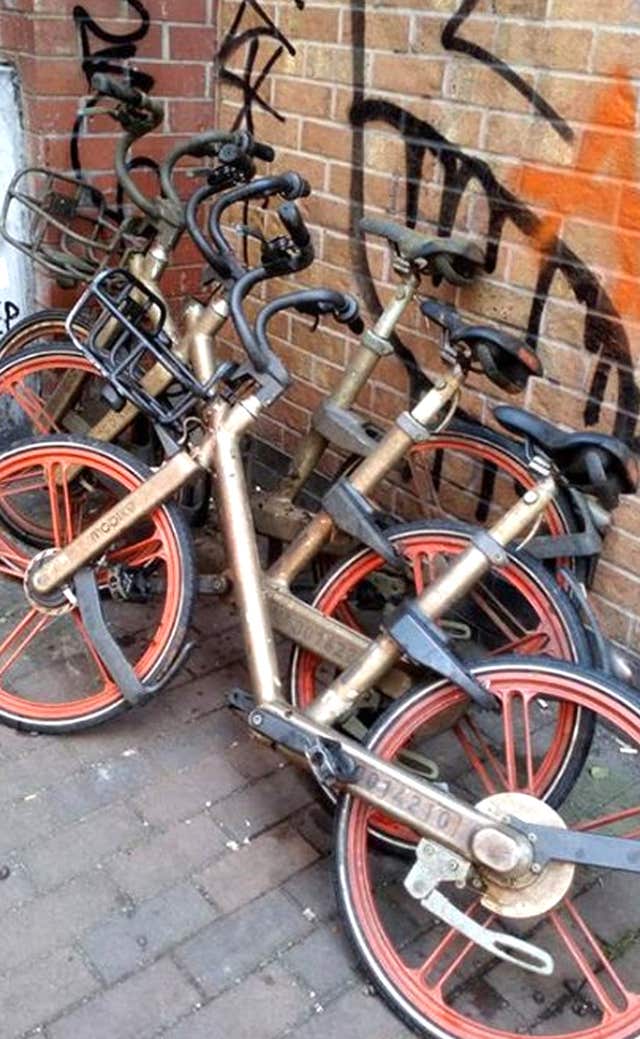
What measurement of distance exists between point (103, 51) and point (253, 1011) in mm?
3277

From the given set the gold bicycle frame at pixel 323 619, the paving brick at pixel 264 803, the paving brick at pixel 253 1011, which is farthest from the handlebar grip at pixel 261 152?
the paving brick at pixel 253 1011

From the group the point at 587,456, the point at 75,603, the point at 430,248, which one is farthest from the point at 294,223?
the point at 75,603

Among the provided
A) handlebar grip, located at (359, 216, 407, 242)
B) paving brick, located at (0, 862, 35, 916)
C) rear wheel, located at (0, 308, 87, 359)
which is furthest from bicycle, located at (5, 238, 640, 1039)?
rear wheel, located at (0, 308, 87, 359)

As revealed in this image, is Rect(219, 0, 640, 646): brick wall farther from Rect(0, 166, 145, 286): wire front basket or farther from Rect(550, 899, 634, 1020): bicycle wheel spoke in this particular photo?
Rect(550, 899, 634, 1020): bicycle wheel spoke

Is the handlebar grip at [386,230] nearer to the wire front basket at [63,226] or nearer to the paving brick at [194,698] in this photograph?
the wire front basket at [63,226]

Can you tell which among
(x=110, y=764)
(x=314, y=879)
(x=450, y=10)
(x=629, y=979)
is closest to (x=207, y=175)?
(x=450, y=10)

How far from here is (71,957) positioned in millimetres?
2270

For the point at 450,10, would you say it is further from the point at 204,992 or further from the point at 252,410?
the point at 204,992

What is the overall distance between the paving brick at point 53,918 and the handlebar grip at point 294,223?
1680 millimetres

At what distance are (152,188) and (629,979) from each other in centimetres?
325

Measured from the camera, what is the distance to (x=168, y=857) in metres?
2.56

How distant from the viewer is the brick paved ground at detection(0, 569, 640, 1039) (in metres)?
2.18

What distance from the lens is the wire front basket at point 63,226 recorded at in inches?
143

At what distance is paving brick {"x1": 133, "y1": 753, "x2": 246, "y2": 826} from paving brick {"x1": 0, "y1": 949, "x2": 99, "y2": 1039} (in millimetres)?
469
